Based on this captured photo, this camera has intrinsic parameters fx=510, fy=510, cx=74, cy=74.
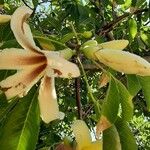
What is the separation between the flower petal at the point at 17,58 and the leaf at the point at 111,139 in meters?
0.28

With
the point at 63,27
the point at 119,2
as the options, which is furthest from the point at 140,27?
the point at 63,27

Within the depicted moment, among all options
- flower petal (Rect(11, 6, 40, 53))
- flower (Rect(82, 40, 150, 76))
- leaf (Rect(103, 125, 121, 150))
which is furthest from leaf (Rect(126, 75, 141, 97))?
flower petal (Rect(11, 6, 40, 53))

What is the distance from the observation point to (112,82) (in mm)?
1376

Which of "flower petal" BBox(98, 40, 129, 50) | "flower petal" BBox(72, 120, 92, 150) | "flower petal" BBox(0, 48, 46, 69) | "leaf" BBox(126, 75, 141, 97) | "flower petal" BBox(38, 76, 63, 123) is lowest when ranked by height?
"leaf" BBox(126, 75, 141, 97)

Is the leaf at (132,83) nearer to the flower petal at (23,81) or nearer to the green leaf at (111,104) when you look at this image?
the green leaf at (111,104)

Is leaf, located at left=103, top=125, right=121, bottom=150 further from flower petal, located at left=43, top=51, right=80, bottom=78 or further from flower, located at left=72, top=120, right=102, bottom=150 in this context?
flower petal, located at left=43, top=51, right=80, bottom=78

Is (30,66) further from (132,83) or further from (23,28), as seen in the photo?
(132,83)

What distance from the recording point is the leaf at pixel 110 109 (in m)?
1.27

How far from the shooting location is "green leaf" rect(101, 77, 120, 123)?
4.28 ft

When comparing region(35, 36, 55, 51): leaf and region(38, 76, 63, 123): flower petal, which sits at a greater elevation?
region(35, 36, 55, 51): leaf

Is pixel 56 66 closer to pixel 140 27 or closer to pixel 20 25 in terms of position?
pixel 20 25

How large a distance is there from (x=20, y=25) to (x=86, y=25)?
1.97 m

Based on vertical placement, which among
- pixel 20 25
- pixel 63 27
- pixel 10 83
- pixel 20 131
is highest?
pixel 20 25

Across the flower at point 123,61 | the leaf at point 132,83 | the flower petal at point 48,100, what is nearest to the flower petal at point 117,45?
the flower at point 123,61
